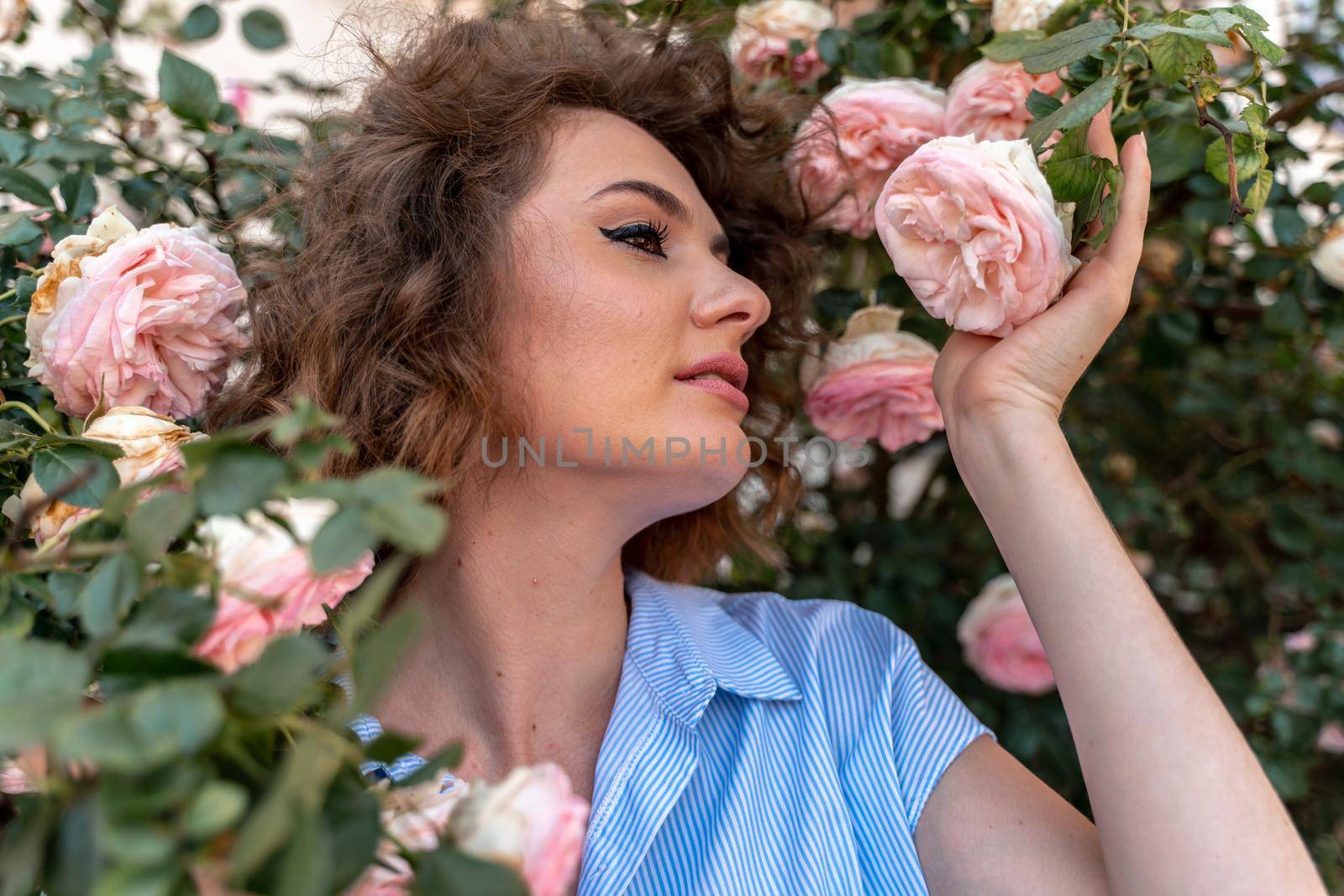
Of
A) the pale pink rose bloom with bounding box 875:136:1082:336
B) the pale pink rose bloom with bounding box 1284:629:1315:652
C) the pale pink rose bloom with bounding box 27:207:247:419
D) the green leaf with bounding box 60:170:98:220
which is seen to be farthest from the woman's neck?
the pale pink rose bloom with bounding box 1284:629:1315:652

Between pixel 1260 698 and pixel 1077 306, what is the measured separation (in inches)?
29.9

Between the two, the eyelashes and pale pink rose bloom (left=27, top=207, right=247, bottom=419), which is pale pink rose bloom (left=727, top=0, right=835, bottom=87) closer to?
the eyelashes

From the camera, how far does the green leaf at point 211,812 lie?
19.7 inches

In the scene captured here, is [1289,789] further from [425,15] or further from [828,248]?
[425,15]

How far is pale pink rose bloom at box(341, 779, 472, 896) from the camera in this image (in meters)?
0.66

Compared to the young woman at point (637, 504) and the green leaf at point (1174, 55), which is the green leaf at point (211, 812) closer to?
the young woman at point (637, 504)

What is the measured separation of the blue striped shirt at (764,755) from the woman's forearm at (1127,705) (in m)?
0.29

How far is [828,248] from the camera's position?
180 cm

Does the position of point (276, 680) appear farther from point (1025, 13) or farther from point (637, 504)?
point (1025, 13)

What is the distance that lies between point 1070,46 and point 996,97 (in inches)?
7.4

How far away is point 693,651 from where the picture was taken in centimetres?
146

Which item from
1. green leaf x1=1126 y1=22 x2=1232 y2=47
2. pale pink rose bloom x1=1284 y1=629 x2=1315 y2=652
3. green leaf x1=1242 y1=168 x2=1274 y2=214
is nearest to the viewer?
green leaf x1=1126 y1=22 x2=1232 y2=47

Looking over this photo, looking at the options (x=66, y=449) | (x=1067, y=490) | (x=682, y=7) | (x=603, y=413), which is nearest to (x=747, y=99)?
(x=682, y=7)

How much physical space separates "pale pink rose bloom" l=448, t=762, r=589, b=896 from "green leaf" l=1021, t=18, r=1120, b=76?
35.2 inches
